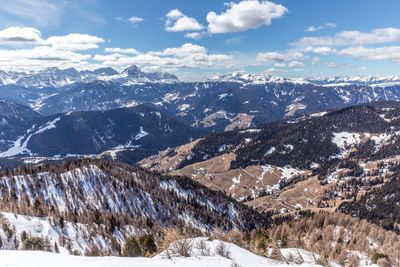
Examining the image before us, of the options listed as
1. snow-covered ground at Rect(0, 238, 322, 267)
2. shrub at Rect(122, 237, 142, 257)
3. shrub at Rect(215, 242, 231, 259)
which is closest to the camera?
snow-covered ground at Rect(0, 238, 322, 267)

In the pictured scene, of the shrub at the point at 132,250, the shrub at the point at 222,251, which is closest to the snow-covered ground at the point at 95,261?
the shrub at the point at 222,251

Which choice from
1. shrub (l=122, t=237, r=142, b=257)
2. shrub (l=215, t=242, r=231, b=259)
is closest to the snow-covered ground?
shrub (l=215, t=242, r=231, b=259)

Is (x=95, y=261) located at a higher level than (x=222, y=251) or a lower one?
higher

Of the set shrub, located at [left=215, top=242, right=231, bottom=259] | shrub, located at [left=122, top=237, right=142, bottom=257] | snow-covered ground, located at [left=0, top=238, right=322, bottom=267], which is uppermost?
snow-covered ground, located at [left=0, top=238, right=322, bottom=267]

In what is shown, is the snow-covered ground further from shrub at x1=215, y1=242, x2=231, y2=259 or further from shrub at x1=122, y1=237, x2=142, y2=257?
shrub at x1=122, y1=237, x2=142, y2=257

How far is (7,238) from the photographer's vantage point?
110688mm

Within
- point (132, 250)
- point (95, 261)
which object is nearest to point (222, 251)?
point (95, 261)

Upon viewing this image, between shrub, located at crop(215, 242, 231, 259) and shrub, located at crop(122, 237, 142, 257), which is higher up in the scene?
shrub, located at crop(215, 242, 231, 259)

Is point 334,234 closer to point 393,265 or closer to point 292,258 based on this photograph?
point 393,265

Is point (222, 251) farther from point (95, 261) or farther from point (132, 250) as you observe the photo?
point (132, 250)

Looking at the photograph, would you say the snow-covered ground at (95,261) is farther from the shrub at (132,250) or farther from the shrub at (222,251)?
the shrub at (132,250)

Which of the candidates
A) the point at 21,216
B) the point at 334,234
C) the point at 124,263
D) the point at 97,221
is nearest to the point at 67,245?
the point at 21,216

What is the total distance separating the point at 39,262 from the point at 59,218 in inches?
5730

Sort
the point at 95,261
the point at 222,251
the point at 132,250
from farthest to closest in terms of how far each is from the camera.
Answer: the point at 132,250 < the point at 222,251 < the point at 95,261
